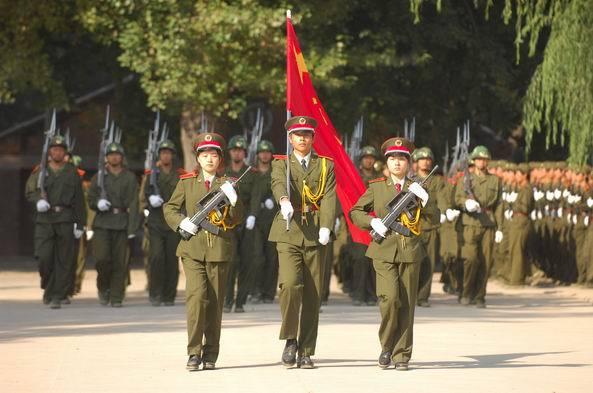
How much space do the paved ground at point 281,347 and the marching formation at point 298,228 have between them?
423mm

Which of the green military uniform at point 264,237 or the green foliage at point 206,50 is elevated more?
the green foliage at point 206,50

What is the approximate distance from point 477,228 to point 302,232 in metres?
8.08

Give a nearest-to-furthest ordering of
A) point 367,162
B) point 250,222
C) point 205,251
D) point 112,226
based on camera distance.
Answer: point 205,251
point 250,222
point 112,226
point 367,162

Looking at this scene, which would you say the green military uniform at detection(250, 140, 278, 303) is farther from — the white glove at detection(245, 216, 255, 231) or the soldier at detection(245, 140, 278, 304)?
the white glove at detection(245, 216, 255, 231)

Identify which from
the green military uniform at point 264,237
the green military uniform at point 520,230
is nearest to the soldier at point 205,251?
the green military uniform at point 264,237

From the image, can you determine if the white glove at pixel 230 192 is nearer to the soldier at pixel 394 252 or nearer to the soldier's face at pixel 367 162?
the soldier at pixel 394 252

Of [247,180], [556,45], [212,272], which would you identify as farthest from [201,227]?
[556,45]

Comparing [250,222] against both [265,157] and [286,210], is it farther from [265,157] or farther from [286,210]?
[286,210]

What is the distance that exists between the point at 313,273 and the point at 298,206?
21.9 inches

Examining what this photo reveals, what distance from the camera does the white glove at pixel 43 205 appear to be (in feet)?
66.4

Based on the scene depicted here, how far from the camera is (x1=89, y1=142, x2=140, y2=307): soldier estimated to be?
20812 millimetres

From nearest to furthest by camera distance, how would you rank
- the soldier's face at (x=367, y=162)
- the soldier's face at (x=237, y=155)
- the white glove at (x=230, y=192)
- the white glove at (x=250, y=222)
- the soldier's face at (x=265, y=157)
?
1. the white glove at (x=230, y=192)
2. the white glove at (x=250, y=222)
3. the soldier's face at (x=237, y=155)
4. the soldier's face at (x=265, y=157)
5. the soldier's face at (x=367, y=162)

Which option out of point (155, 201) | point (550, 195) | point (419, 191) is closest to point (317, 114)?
point (419, 191)

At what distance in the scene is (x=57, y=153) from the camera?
20641 millimetres
